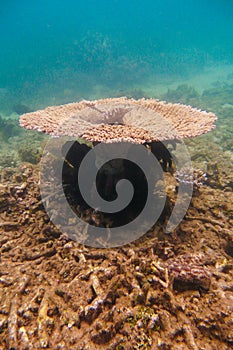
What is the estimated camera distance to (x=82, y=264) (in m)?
2.49

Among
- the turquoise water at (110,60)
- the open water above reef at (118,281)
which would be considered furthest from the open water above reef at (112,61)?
the open water above reef at (118,281)

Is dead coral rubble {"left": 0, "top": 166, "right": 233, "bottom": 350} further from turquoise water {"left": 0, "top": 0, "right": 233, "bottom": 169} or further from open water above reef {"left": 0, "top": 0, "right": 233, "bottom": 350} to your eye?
turquoise water {"left": 0, "top": 0, "right": 233, "bottom": 169}

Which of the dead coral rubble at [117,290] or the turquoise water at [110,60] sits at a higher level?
the turquoise water at [110,60]

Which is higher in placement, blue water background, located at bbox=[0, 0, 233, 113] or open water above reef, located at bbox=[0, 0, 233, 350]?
blue water background, located at bbox=[0, 0, 233, 113]

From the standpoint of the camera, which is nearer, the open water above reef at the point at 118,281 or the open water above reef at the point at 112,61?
the open water above reef at the point at 118,281

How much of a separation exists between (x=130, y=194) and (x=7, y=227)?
1954 mm

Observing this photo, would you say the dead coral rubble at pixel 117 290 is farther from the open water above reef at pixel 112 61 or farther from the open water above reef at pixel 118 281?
the open water above reef at pixel 112 61

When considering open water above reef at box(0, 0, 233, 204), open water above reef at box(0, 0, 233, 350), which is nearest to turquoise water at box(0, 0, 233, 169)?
open water above reef at box(0, 0, 233, 204)

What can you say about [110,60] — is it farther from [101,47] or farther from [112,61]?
[101,47]

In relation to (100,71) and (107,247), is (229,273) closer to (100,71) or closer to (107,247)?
(107,247)

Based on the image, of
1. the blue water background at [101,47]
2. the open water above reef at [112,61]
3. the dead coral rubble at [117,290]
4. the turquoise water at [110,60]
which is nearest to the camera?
the dead coral rubble at [117,290]

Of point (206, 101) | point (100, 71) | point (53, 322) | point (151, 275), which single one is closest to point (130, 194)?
point (151, 275)

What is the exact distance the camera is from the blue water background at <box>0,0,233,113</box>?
36469 millimetres

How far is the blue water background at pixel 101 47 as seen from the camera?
3647 cm
